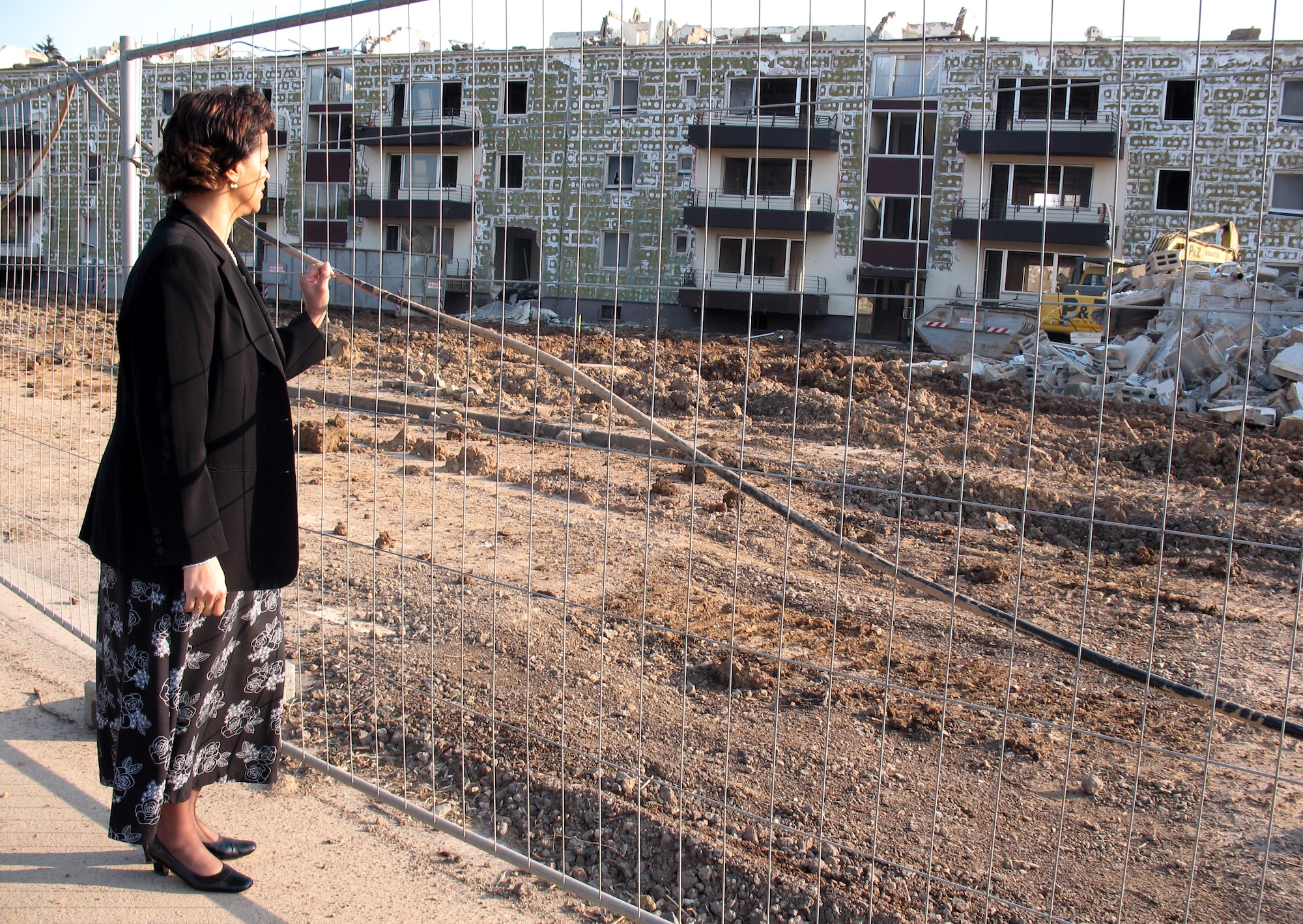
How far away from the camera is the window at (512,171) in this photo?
9.04 ft

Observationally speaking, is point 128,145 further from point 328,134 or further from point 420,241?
point 420,241

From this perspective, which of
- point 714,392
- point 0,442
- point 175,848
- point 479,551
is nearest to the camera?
point 175,848

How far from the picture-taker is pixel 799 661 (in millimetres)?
3252

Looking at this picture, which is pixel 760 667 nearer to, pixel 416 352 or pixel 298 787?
pixel 298 787

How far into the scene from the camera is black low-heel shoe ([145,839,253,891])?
2561 mm

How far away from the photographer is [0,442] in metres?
8.95

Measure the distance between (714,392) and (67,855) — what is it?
11644mm

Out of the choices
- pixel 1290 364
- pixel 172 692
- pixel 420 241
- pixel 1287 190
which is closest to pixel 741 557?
pixel 420 241

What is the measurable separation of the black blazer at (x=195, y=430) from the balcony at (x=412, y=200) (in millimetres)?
713

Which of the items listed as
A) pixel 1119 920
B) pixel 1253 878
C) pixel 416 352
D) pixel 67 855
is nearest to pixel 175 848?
pixel 67 855

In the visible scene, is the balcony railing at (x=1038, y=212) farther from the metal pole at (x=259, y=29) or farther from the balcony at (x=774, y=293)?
the metal pole at (x=259, y=29)

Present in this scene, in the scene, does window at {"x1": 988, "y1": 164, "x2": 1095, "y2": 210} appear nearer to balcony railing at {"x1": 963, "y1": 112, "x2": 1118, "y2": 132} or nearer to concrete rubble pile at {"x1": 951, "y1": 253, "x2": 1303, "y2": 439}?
balcony railing at {"x1": 963, "y1": 112, "x2": 1118, "y2": 132}

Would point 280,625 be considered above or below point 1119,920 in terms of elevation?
above

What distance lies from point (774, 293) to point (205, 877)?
2.21 m
